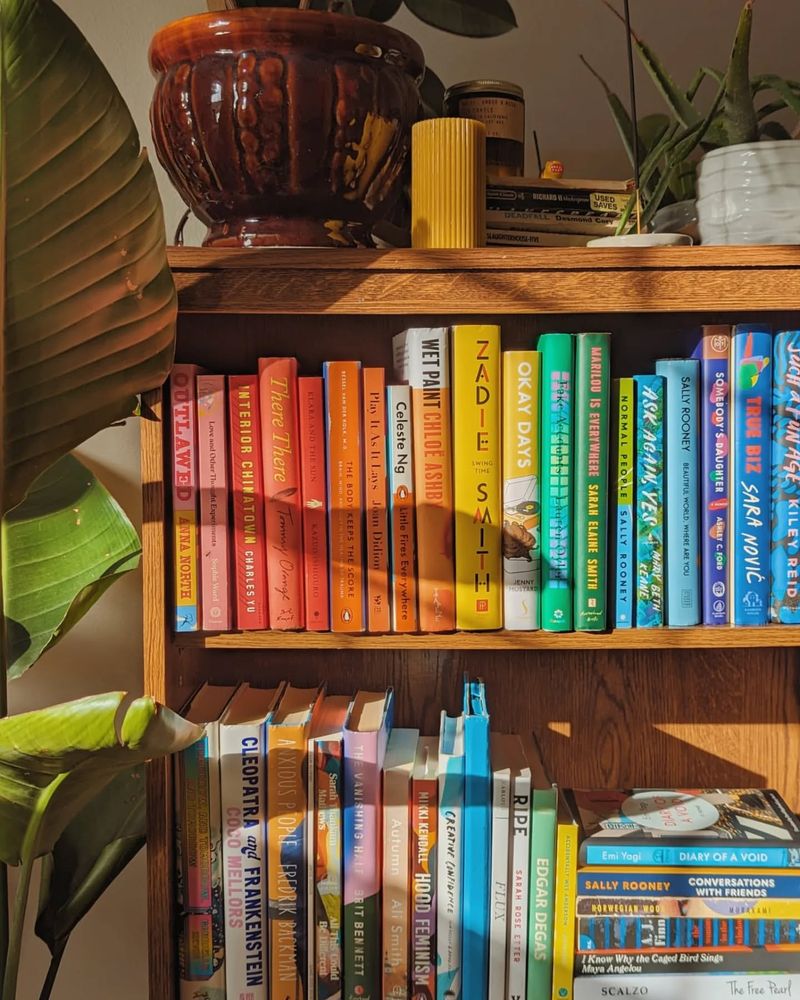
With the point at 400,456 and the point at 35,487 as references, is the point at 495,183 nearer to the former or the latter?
the point at 400,456

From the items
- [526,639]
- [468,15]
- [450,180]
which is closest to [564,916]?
[526,639]

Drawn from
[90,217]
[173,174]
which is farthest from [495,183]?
[90,217]

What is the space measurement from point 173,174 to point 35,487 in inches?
13.1

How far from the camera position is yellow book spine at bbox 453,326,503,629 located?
0.97m

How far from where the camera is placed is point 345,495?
98 cm

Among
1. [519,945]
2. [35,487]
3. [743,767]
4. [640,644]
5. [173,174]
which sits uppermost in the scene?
[173,174]

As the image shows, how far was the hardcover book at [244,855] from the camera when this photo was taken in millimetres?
972

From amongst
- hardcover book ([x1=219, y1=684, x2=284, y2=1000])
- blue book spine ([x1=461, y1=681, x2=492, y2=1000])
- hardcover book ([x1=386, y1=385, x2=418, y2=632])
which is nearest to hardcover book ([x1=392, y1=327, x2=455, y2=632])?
hardcover book ([x1=386, y1=385, x2=418, y2=632])

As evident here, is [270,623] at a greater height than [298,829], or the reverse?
[270,623]

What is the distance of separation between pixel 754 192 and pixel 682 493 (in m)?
0.30

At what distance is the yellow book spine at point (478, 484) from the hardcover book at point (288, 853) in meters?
0.21

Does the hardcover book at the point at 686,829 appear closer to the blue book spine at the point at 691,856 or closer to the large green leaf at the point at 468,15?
the blue book spine at the point at 691,856

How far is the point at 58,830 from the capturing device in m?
0.78

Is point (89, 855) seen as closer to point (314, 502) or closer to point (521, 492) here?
point (314, 502)
